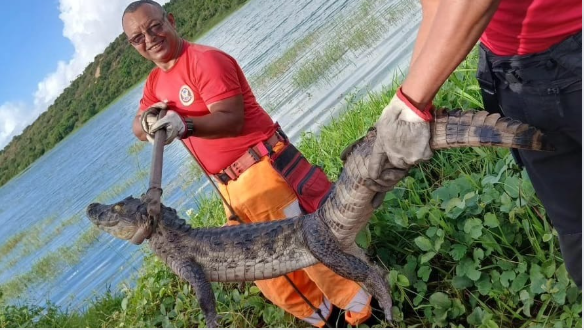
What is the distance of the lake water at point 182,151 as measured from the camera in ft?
25.6

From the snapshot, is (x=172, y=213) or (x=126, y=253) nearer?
(x=172, y=213)

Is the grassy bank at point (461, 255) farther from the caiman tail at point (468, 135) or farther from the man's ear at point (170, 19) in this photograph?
the man's ear at point (170, 19)

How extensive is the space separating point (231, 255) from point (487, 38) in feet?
5.31

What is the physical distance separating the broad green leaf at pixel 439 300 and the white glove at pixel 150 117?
5.48 feet

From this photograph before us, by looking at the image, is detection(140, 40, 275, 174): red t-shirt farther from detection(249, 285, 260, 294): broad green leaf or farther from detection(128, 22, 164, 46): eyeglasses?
detection(249, 285, 260, 294): broad green leaf

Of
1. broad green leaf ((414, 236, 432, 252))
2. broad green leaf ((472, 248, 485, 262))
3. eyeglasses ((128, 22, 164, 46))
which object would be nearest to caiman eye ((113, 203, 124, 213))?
eyeglasses ((128, 22, 164, 46))

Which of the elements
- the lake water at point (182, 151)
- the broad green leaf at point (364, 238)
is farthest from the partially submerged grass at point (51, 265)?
the broad green leaf at point (364, 238)

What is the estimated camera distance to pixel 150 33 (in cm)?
330

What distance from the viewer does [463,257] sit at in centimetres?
338

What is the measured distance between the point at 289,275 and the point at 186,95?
1.18 meters

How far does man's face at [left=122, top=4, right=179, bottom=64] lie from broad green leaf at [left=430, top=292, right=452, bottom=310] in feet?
6.19

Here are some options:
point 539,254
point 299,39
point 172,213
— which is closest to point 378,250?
point 539,254

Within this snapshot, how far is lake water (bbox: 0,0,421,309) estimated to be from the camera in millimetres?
7789

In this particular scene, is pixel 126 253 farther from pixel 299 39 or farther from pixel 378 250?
pixel 299 39
